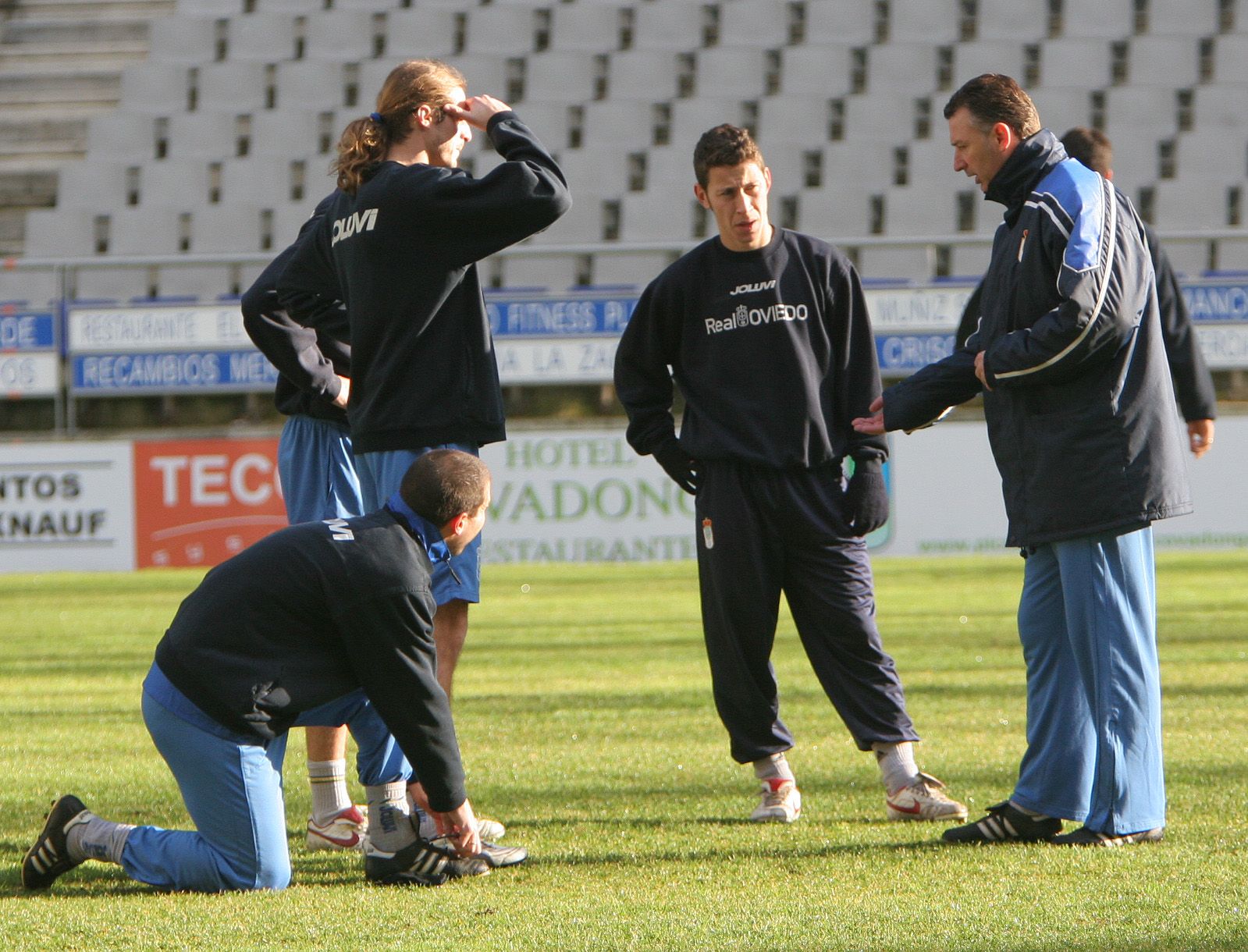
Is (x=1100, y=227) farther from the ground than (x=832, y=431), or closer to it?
farther from the ground

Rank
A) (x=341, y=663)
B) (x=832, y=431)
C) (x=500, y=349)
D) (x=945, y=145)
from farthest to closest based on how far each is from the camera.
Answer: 1. (x=945, y=145)
2. (x=500, y=349)
3. (x=832, y=431)
4. (x=341, y=663)

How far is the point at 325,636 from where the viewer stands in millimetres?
3703

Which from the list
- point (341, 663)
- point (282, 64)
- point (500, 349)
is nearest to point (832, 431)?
point (341, 663)

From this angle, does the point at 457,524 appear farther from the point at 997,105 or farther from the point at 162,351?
the point at 162,351

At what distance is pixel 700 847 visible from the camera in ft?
13.8

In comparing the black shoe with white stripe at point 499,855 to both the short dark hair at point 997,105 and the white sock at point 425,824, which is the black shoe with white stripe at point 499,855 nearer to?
the white sock at point 425,824

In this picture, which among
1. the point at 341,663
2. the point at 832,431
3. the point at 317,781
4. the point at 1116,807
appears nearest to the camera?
the point at 341,663

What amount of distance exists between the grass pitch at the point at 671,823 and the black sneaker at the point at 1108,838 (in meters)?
0.04

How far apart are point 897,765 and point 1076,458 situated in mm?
1062

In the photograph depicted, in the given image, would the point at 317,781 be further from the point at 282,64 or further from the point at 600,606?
the point at 282,64

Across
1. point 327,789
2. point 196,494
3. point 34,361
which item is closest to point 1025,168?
point 327,789

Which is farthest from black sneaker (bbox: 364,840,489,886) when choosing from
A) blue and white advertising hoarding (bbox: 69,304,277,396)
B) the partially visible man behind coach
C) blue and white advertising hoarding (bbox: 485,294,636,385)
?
blue and white advertising hoarding (bbox: 69,304,277,396)

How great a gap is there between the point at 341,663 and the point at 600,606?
7.60 meters

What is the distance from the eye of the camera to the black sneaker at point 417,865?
3818 millimetres
